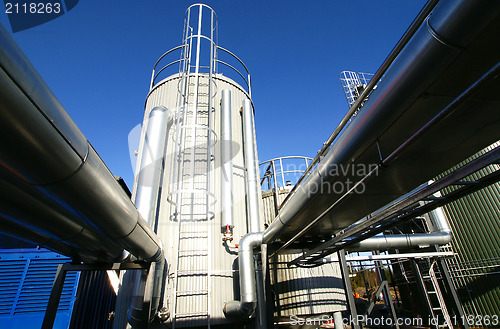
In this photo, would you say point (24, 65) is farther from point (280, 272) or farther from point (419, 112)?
point (280, 272)

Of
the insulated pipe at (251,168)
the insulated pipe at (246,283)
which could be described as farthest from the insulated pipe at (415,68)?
the insulated pipe at (251,168)

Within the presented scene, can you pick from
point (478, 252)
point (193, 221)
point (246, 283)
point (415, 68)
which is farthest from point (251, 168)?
point (478, 252)

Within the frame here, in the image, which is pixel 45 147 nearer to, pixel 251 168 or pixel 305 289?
pixel 251 168

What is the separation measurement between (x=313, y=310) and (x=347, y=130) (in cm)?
764

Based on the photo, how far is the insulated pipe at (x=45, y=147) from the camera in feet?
5.58

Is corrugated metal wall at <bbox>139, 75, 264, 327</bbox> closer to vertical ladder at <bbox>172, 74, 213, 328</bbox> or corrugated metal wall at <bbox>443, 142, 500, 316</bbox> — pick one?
vertical ladder at <bbox>172, 74, 213, 328</bbox>

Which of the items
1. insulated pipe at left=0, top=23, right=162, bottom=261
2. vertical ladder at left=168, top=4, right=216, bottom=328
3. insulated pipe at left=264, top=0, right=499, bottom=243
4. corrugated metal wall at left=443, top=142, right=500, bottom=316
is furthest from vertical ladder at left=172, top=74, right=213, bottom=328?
corrugated metal wall at left=443, top=142, right=500, bottom=316

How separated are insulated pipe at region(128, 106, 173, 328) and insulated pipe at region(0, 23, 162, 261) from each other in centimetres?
333

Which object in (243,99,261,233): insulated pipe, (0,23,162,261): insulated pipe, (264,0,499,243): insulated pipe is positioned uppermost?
(243,99,261,233): insulated pipe

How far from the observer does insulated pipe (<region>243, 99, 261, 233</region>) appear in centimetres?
889

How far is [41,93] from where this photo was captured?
1939 mm

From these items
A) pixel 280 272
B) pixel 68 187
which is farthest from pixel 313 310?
pixel 68 187

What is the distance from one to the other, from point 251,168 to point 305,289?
4.70m

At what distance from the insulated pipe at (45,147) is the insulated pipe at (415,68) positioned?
304 centimetres
